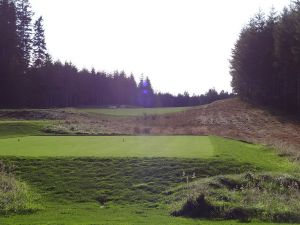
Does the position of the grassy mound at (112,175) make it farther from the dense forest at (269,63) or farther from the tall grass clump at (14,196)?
the dense forest at (269,63)

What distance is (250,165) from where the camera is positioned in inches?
961

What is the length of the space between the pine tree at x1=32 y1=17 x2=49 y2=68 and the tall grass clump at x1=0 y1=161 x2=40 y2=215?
8340 centimetres

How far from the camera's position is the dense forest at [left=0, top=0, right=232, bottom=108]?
287 feet

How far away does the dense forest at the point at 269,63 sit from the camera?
217 ft

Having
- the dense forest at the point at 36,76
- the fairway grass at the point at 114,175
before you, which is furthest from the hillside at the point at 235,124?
the dense forest at the point at 36,76

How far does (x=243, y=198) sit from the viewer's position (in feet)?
60.2

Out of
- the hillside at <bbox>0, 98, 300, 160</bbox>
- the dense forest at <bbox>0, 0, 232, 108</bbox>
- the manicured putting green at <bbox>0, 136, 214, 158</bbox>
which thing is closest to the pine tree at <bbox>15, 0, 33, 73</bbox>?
the dense forest at <bbox>0, 0, 232, 108</bbox>

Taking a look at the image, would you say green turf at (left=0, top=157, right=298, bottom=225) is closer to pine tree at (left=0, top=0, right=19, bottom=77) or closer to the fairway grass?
the fairway grass

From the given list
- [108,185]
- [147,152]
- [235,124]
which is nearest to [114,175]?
[108,185]

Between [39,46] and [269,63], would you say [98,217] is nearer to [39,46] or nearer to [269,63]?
[269,63]

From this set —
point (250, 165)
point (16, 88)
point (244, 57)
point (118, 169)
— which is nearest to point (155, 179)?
point (118, 169)

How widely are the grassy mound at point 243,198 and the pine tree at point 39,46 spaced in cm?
8621

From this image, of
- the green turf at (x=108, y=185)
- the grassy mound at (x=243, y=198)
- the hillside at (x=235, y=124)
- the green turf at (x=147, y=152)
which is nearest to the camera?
the green turf at (x=108, y=185)

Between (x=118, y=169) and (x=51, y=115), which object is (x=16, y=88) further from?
(x=118, y=169)
